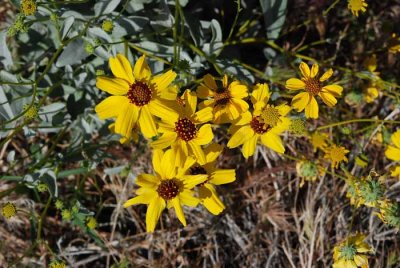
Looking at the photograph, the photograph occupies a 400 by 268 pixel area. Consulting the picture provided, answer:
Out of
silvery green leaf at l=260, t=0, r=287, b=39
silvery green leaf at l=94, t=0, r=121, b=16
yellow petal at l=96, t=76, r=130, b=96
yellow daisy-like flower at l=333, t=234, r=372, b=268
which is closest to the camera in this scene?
yellow petal at l=96, t=76, r=130, b=96

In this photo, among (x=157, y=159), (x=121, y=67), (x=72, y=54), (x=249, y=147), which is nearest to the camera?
(x=121, y=67)

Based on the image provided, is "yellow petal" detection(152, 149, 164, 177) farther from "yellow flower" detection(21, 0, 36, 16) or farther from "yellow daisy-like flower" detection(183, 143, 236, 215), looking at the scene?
"yellow flower" detection(21, 0, 36, 16)

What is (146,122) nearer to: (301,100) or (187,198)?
(187,198)

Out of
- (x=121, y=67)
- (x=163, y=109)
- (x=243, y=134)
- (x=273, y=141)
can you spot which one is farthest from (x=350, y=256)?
(x=121, y=67)

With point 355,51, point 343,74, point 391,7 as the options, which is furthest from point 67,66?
point 391,7

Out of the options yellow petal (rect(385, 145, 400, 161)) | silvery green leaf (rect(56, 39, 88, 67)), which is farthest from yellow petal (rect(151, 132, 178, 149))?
yellow petal (rect(385, 145, 400, 161))

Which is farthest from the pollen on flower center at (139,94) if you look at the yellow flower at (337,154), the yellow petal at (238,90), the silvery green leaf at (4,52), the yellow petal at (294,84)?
the yellow flower at (337,154)

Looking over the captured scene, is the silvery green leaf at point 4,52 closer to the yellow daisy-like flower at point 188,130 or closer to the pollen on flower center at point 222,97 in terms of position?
the yellow daisy-like flower at point 188,130
